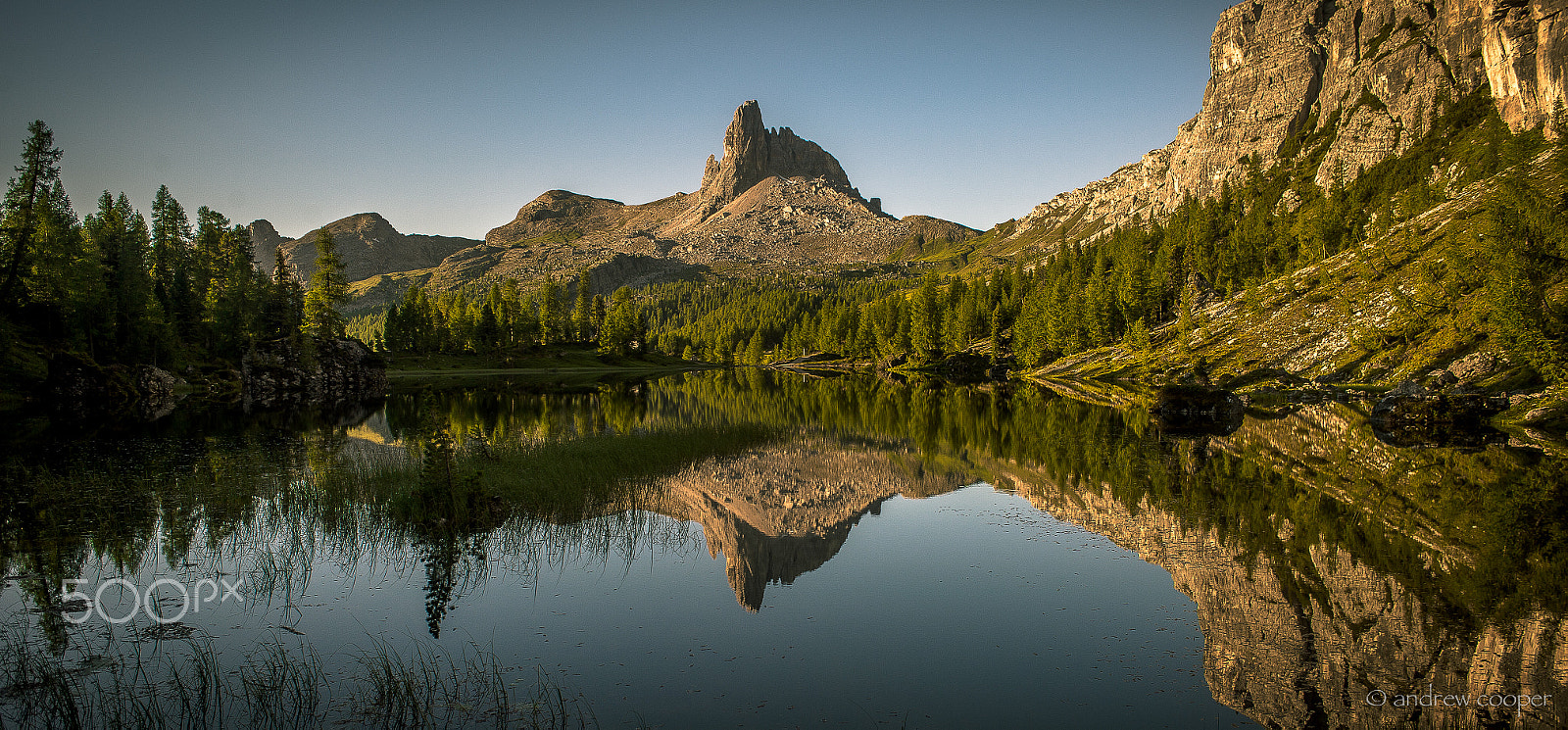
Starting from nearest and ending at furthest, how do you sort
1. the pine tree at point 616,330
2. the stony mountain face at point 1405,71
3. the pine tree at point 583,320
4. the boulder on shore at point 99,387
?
the boulder on shore at point 99,387
the stony mountain face at point 1405,71
the pine tree at point 616,330
the pine tree at point 583,320

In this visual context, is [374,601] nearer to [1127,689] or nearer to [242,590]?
[242,590]

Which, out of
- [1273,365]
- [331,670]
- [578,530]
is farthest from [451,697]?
[1273,365]

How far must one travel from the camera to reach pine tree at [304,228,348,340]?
321 feet

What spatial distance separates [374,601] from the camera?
13.7 metres

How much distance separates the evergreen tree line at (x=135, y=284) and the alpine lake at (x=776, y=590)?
4606cm

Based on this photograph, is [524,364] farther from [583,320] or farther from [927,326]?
[927,326]

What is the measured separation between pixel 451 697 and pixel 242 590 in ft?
25.0

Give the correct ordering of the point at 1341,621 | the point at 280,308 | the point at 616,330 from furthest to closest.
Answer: the point at 616,330, the point at 280,308, the point at 1341,621

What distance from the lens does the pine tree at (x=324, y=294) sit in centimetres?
9775

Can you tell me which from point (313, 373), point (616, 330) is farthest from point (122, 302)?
point (616, 330)

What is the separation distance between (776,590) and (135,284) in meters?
85.9

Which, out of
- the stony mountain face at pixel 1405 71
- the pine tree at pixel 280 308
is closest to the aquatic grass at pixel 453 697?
the pine tree at pixel 280 308

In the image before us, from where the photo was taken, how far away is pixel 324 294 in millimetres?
98688

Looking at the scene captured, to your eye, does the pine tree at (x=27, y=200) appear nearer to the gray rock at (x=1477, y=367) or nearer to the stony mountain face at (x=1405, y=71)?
the gray rock at (x=1477, y=367)
